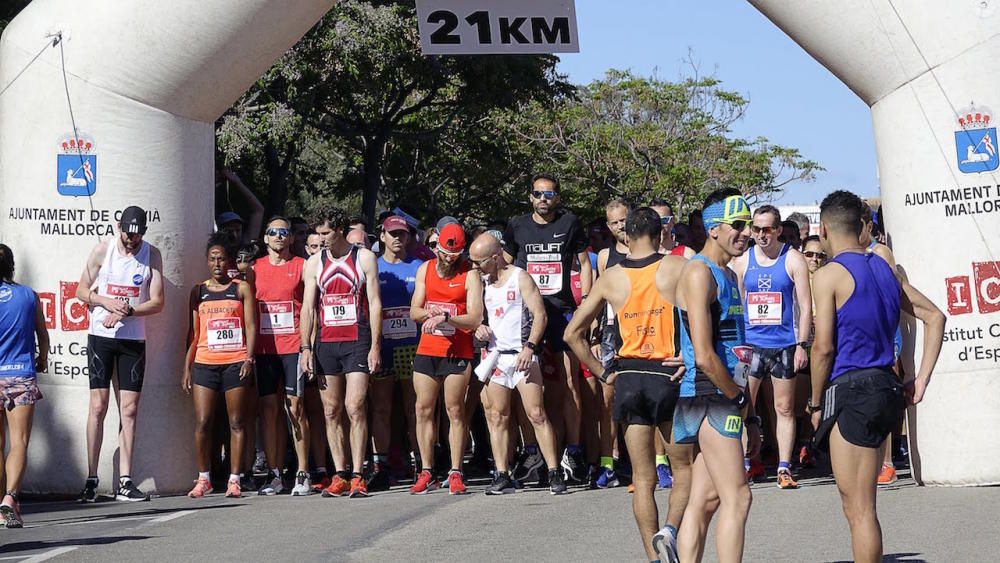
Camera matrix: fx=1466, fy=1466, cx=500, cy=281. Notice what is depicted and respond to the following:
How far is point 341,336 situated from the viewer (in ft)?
37.7

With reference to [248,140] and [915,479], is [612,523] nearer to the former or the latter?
[915,479]

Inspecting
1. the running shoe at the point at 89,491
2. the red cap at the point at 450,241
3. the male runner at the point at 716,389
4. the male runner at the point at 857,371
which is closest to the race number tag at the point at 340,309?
the red cap at the point at 450,241

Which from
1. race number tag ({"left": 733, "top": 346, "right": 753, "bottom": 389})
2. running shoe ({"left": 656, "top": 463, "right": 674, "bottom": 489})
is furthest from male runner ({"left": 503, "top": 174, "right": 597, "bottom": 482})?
race number tag ({"left": 733, "top": 346, "right": 753, "bottom": 389})

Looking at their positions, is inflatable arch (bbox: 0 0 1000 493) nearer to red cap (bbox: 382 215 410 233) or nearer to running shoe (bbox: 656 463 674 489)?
red cap (bbox: 382 215 410 233)

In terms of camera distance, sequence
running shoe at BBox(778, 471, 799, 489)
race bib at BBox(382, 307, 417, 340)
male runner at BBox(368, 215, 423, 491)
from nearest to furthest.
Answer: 1. running shoe at BBox(778, 471, 799, 489)
2. male runner at BBox(368, 215, 423, 491)
3. race bib at BBox(382, 307, 417, 340)

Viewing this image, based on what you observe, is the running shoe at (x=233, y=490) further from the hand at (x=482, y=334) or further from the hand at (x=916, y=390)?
the hand at (x=916, y=390)

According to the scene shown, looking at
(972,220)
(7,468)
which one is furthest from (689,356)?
(7,468)

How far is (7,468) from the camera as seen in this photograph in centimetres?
974

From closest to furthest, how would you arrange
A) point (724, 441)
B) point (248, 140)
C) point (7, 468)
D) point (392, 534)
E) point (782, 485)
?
point (724, 441) → point (392, 534) → point (7, 468) → point (782, 485) → point (248, 140)

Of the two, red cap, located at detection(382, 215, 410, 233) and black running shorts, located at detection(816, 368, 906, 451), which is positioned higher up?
red cap, located at detection(382, 215, 410, 233)

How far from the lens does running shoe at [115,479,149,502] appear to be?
1133cm

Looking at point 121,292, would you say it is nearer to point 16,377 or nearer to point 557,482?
point 16,377

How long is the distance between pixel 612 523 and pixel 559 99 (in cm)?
2166

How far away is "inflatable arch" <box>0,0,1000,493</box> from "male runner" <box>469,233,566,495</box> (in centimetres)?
253
